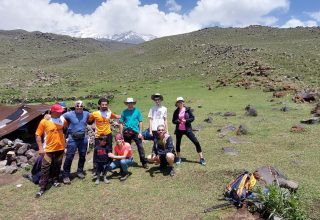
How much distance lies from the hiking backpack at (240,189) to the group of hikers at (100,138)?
2463 millimetres

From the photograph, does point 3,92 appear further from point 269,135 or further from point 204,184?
point 204,184

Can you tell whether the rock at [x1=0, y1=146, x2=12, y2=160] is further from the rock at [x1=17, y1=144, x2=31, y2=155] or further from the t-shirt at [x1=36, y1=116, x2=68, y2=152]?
the t-shirt at [x1=36, y1=116, x2=68, y2=152]

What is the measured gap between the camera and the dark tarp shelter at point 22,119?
707 inches

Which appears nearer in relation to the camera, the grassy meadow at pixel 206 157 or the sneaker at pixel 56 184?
the grassy meadow at pixel 206 157

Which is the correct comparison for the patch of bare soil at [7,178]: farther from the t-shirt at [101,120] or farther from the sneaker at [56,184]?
the t-shirt at [101,120]

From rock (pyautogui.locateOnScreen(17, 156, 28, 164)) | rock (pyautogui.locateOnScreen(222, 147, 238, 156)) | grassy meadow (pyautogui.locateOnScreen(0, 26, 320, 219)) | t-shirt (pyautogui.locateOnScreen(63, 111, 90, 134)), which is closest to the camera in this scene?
grassy meadow (pyautogui.locateOnScreen(0, 26, 320, 219))

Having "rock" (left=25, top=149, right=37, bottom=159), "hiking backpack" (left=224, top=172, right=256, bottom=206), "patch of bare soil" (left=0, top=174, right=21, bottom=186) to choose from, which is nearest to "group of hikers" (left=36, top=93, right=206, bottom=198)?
"patch of bare soil" (left=0, top=174, right=21, bottom=186)

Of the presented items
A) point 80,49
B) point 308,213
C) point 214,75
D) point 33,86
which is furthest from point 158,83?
point 80,49

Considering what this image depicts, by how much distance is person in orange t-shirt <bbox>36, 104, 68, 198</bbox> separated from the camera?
12.0m

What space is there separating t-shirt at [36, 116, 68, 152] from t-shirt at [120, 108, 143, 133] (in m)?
2.18

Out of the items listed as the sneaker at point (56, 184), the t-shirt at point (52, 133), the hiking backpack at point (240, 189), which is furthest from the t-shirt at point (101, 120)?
the hiking backpack at point (240, 189)

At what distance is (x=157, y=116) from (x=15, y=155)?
21.6 feet

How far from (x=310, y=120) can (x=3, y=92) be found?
36519mm

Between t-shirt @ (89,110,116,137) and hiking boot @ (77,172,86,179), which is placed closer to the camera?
t-shirt @ (89,110,116,137)
